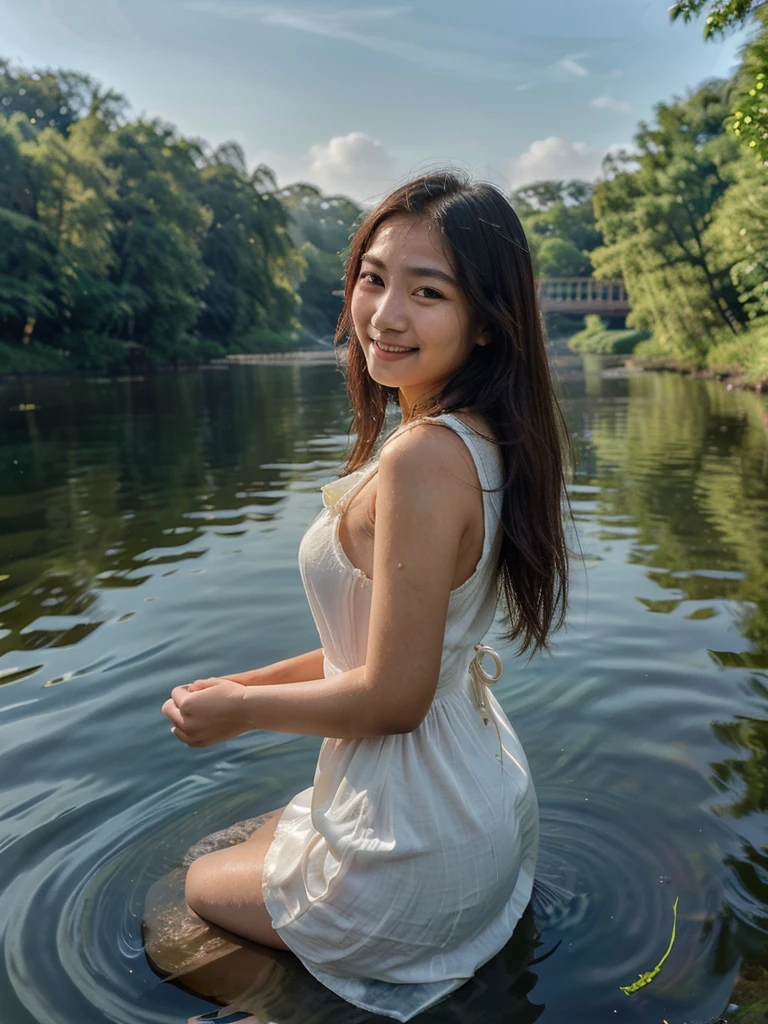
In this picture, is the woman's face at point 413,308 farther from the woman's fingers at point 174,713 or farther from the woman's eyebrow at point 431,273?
the woman's fingers at point 174,713

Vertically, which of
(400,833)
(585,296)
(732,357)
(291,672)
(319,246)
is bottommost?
(732,357)

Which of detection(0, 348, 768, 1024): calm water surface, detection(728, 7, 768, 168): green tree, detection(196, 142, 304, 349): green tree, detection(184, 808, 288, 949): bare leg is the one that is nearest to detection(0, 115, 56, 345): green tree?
detection(196, 142, 304, 349): green tree

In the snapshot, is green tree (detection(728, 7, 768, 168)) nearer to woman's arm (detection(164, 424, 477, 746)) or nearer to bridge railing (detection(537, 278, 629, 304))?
woman's arm (detection(164, 424, 477, 746))

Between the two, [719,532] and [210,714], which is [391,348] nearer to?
[210,714]

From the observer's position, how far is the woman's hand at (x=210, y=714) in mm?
2000

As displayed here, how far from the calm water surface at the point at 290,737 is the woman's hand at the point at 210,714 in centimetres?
67

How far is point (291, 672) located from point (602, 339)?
59582 mm

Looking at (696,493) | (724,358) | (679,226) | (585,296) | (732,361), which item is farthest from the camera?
(585,296)

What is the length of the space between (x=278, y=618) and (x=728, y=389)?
2021 cm

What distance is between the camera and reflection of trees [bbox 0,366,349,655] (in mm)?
6125

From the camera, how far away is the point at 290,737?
3.82 m

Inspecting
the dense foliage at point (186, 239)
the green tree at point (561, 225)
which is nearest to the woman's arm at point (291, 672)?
the dense foliage at point (186, 239)

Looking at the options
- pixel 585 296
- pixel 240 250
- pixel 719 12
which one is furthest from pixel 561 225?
pixel 719 12

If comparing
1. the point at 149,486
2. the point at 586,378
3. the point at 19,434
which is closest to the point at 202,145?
the point at 586,378
